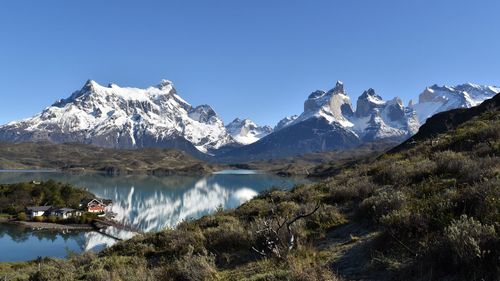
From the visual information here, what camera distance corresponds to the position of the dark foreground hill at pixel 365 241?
24.0 ft

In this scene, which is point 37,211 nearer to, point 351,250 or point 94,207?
point 94,207

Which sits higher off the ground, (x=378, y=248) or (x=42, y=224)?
(x=378, y=248)

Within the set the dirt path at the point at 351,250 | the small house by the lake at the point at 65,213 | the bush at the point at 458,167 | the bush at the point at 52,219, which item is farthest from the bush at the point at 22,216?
the dirt path at the point at 351,250

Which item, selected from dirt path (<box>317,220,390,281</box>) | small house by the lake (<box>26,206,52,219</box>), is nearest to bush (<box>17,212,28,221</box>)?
small house by the lake (<box>26,206,52,219</box>)

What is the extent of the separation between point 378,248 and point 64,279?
8.26 meters

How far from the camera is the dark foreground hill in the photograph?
288 inches

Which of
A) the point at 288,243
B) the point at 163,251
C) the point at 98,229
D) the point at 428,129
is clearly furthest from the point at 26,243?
the point at 428,129

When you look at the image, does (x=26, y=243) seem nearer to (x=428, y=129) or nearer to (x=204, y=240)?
(x=204, y=240)

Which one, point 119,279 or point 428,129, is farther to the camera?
point 428,129

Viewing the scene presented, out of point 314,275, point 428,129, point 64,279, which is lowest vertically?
point 64,279

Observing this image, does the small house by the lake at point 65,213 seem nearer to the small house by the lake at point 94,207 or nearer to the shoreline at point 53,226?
the small house by the lake at point 94,207

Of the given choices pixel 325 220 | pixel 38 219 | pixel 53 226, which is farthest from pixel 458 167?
pixel 38 219

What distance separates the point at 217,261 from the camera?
12.0 meters

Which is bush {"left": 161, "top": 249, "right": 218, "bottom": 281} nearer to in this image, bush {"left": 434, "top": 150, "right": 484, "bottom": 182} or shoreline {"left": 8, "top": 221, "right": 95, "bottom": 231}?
bush {"left": 434, "top": 150, "right": 484, "bottom": 182}
